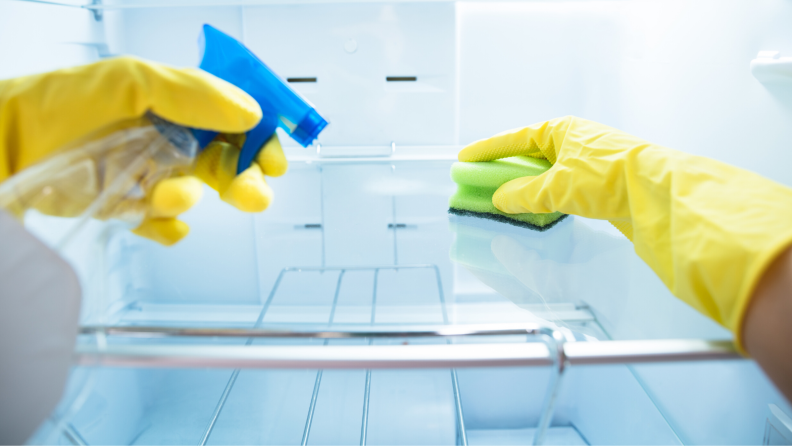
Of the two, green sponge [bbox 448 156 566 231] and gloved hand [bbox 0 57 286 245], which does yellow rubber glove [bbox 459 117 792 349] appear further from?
gloved hand [bbox 0 57 286 245]

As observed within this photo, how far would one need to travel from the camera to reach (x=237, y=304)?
666 millimetres

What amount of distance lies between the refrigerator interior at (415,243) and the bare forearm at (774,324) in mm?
144

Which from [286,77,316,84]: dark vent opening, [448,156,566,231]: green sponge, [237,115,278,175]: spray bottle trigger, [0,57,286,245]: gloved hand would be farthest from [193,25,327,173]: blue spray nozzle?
[286,77,316,84]: dark vent opening

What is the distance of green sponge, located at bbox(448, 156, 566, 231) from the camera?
80 cm

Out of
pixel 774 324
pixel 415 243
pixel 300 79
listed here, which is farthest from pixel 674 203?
pixel 300 79

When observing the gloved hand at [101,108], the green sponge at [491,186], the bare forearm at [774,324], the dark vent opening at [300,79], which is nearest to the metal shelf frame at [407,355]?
the bare forearm at [774,324]

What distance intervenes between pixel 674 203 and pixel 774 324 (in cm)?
17

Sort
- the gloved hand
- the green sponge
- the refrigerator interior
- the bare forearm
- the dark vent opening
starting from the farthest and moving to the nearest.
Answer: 1. the dark vent opening
2. the green sponge
3. the refrigerator interior
4. the gloved hand
5. the bare forearm

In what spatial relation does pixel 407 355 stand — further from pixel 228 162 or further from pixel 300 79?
pixel 300 79

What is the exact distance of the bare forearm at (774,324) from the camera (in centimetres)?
34

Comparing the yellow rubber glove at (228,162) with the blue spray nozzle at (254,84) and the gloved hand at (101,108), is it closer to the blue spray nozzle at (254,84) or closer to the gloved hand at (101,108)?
the blue spray nozzle at (254,84)

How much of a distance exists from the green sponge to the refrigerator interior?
3 centimetres

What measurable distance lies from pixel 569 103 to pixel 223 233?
3.39ft

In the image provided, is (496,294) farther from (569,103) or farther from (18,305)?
(569,103)
